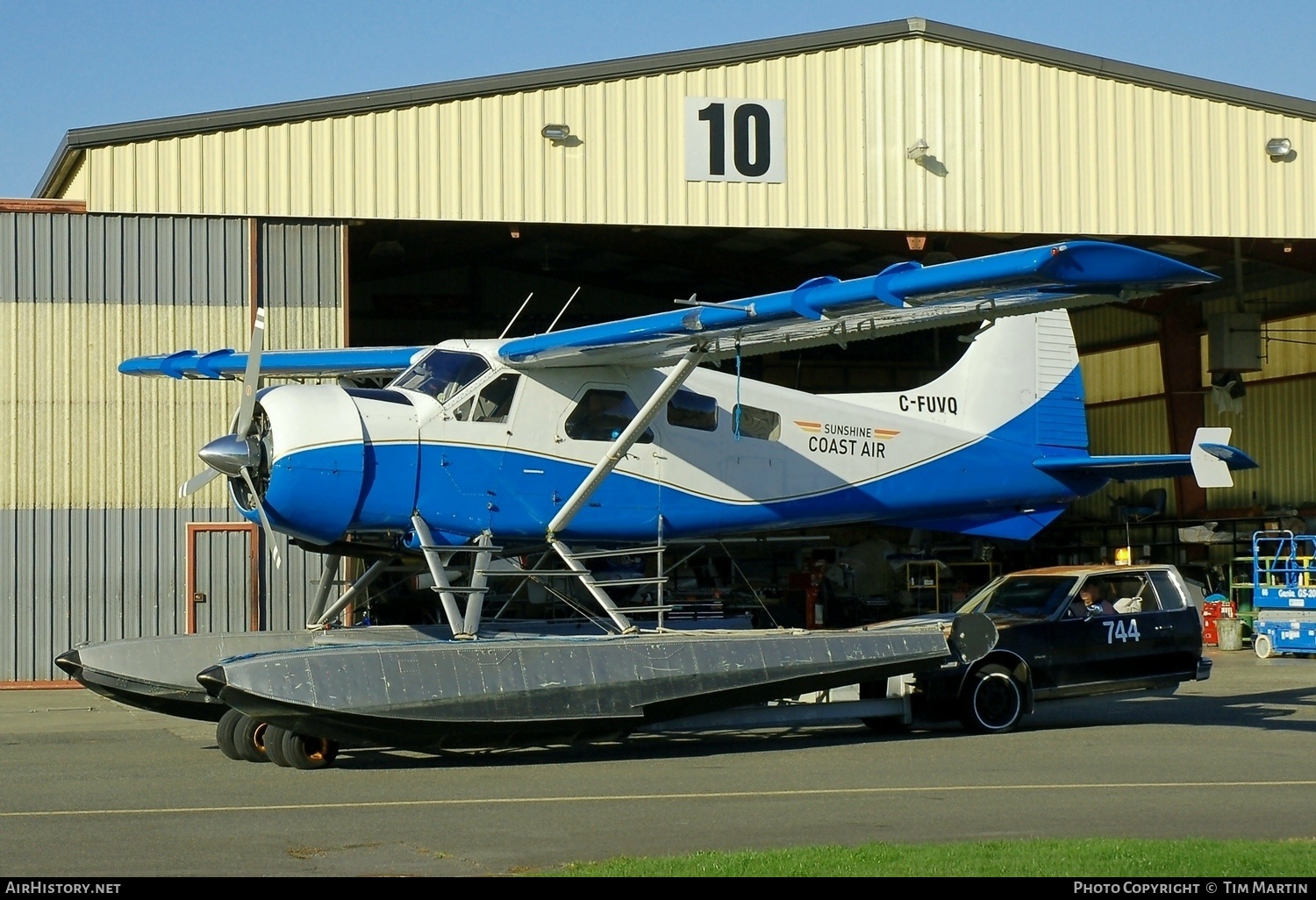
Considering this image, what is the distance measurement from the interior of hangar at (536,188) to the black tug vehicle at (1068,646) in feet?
15.4

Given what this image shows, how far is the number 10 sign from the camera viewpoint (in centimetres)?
1950

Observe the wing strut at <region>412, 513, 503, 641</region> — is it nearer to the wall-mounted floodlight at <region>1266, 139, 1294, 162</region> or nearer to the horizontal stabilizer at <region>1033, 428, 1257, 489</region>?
the horizontal stabilizer at <region>1033, 428, 1257, 489</region>

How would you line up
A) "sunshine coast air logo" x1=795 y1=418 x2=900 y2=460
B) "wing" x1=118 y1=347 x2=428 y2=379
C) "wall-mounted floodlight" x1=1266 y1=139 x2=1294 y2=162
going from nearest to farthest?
1. "sunshine coast air logo" x1=795 y1=418 x2=900 y2=460
2. "wing" x1=118 y1=347 x2=428 y2=379
3. "wall-mounted floodlight" x1=1266 y1=139 x2=1294 y2=162

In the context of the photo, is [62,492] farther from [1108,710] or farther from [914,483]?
[1108,710]

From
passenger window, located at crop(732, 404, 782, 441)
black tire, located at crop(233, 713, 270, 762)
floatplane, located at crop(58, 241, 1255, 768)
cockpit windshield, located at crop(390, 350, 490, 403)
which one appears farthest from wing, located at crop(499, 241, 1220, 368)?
black tire, located at crop(233, 713, 270, 762)

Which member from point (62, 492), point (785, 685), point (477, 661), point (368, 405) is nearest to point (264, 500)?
point (368, 405)

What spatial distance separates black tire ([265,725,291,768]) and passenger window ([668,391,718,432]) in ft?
15.4

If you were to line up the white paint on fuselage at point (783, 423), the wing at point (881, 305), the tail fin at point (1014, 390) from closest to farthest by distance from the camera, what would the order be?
the wing at point (881, 305) → the white paint on fuselage at point (783, 423) → the tail fin at point (1014, 390)

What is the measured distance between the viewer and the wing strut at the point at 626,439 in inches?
488

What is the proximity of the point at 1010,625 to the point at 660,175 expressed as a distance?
875 centimetres

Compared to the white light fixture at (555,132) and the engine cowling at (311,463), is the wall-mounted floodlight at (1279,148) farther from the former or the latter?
the engine cowling at (311,463)

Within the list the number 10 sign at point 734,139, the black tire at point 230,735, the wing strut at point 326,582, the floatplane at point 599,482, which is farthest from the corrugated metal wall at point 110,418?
the black tire at point 230,735

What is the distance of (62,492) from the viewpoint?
60.9 feet

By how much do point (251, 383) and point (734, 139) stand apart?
9.24 meters
